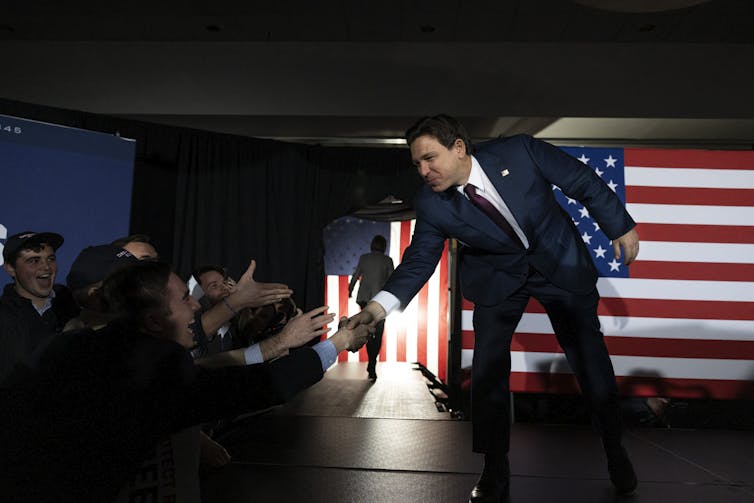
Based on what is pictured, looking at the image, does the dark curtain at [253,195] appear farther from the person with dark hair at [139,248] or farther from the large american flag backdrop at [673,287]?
the large american flag backdrop at [673,287]

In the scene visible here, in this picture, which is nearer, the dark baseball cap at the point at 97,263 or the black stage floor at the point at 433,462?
the dark baseball cap at the point at 97,263

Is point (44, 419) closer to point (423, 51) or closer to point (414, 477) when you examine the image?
point (414, 477)

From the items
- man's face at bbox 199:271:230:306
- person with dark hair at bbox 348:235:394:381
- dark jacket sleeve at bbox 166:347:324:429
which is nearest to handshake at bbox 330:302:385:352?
dark jacket sleeve at bbox 166:347:324:429

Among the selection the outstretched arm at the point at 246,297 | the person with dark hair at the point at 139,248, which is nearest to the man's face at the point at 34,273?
the person with dark hair at the point at 139,248

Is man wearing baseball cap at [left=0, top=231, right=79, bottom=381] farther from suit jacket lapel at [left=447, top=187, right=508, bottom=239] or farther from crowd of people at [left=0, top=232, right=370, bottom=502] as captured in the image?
suit jacket lapel at [left=447, top=187, right=508, bottom=239]

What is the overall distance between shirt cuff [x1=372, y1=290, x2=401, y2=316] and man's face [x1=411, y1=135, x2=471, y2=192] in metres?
0.35

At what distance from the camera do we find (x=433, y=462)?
205 centimetres

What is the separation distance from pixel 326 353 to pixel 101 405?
16.1 inches

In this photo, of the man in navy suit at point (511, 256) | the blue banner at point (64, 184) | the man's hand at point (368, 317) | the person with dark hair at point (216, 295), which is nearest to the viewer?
the man's hand at point (368, 317)

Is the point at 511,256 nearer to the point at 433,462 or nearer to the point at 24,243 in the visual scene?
the point at 433,462

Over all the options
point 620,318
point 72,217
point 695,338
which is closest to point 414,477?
point 620,318

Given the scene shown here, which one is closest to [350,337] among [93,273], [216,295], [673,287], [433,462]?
[93,273]

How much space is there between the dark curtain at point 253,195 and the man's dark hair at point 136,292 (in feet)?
14.1

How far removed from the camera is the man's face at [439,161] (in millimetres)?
1597
